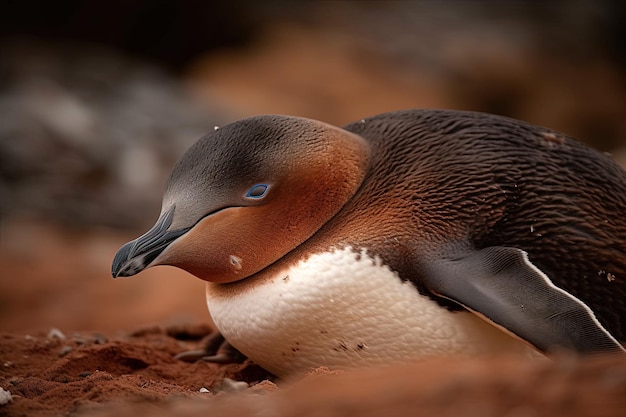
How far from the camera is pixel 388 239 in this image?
9.35ft

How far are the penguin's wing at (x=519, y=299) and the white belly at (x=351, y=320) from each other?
13 centimetres

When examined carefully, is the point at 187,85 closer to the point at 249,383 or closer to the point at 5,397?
the point at 249,383

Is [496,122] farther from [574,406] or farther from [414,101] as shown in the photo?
[414,101]

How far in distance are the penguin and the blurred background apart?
3.64 metres

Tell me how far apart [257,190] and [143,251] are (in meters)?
0.45

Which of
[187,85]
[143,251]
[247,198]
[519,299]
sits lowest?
[519,299]

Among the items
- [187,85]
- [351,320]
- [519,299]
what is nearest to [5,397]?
[351,320]

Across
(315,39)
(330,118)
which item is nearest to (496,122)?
(330,118)

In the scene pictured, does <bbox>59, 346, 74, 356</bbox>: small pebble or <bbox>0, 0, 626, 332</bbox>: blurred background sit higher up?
<bbox>0, 0, 626, 332</bbox>: blurred background

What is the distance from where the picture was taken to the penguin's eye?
2922mm

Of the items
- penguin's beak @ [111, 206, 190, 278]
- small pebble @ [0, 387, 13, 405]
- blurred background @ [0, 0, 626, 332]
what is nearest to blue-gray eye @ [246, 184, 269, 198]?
penguin's beak @ [111, 206, 190, 278]

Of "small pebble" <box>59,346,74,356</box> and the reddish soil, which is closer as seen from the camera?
the reddish soil

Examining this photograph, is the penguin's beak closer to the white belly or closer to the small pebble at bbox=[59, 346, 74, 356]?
the white belly

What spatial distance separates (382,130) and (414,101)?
9.49 metres
